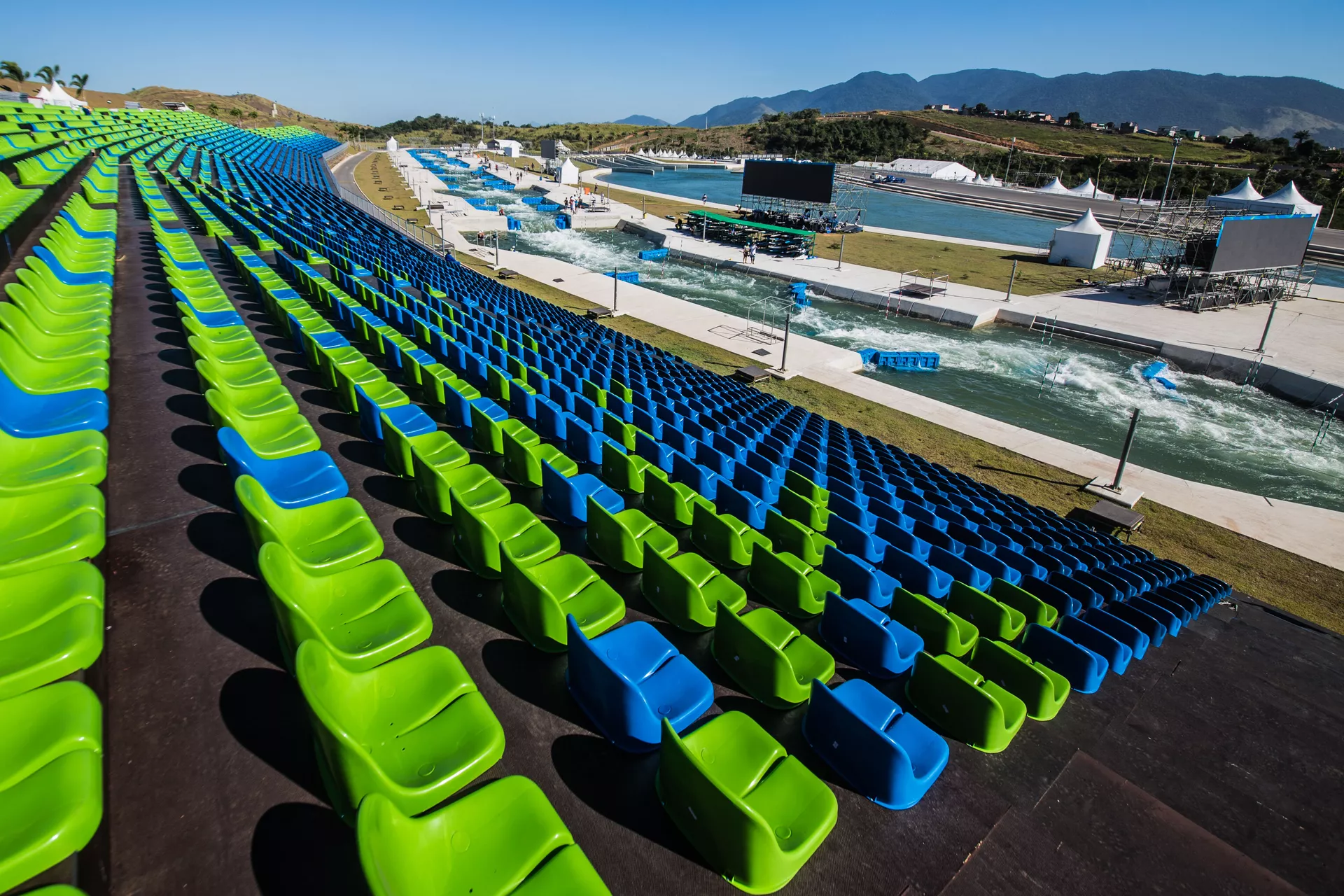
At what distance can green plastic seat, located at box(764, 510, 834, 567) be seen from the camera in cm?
749

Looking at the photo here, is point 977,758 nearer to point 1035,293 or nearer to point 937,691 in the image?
point 937,691

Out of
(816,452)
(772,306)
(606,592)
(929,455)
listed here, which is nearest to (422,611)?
(606,592)

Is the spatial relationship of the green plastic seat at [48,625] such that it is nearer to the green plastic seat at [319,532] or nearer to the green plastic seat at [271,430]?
the green plastic seat at [319,532]

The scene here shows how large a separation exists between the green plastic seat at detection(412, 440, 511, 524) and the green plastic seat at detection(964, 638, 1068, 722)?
5.08 metres

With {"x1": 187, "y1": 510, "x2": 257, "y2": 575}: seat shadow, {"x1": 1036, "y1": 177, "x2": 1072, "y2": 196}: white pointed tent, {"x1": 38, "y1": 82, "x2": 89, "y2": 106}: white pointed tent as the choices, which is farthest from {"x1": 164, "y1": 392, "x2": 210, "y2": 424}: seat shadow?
{"x1": 1036, "y1": 177, "x2": 1072, "y2": 196}: white pointed tent

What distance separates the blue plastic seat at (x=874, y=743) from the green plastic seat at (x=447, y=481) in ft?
12.1

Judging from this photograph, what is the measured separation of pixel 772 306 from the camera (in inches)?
1276

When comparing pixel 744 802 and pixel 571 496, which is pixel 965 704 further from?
pixel 571 496

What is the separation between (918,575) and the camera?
738cm

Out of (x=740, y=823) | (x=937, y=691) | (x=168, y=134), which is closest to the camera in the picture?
(x=740, y=823)

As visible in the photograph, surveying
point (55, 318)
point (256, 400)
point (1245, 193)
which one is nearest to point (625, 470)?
point (256, 400)

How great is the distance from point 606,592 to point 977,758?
3289 millimetres

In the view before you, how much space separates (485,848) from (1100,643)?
249 inches

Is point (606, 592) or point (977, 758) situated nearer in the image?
point (977, 758)
